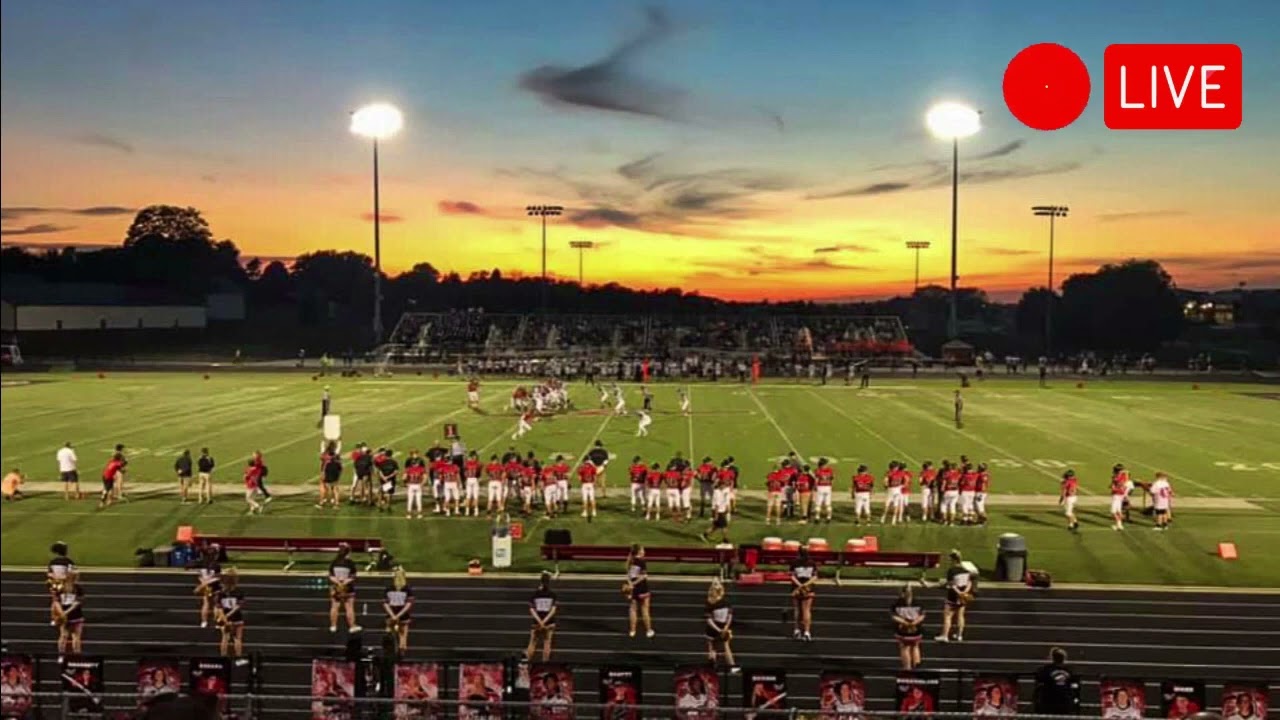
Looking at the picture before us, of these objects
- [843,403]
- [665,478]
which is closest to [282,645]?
[665,478]

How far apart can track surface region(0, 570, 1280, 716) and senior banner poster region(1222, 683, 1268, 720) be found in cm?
107

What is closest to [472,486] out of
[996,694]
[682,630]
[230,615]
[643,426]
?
[682,630]

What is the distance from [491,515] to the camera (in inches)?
610

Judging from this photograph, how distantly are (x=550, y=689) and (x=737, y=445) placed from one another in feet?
49.4

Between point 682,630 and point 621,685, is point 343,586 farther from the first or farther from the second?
point 621,685

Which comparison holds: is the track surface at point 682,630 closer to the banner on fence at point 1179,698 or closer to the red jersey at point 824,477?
the banner on fence at point 1179,698

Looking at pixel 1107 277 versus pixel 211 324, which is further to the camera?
pixel 211 324

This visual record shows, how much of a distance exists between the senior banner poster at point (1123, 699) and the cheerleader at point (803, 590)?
3031 millimetres

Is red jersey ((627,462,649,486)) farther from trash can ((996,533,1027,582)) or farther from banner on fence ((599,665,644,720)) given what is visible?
banner on fence ((599,665,644,720))

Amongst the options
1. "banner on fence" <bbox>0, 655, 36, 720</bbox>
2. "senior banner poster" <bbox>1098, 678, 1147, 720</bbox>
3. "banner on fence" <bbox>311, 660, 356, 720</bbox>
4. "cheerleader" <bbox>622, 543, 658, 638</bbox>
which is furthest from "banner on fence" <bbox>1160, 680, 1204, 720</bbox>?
"banner on fence" <bbox>0, 655, 36, 720</bbox>

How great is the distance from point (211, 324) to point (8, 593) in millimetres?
9866

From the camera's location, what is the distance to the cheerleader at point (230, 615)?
9.41 meters

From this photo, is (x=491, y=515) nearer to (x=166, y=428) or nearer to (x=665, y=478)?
(x=665, y=478)

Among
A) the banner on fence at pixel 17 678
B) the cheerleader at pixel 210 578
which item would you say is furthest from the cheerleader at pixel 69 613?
the banner on fence at pixel 17 678
